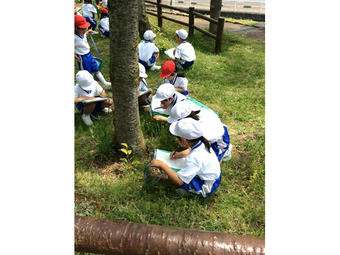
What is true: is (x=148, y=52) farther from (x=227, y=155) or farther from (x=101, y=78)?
(x=227, y=155)

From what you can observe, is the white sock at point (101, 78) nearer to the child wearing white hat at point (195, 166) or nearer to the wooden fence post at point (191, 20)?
the child wearing white hat at point (195, 166)

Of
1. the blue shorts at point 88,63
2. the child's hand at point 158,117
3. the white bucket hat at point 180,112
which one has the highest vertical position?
the blue shorts at point 88,63

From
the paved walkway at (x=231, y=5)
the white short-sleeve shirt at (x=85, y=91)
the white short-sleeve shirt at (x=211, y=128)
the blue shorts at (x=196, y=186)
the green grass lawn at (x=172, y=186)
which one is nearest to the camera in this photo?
the green grass lawn at (x=172, y=186)

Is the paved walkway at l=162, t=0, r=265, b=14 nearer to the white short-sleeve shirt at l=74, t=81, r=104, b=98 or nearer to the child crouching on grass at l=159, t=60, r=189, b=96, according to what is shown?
the child crouching on grass at l=159, t=60, r=189, b=96

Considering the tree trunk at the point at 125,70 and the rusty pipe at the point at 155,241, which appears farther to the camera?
the tree trunk at the point at 125,70

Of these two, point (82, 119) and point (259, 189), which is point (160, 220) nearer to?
point (259, 189)

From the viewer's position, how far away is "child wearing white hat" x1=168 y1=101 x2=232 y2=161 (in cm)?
274

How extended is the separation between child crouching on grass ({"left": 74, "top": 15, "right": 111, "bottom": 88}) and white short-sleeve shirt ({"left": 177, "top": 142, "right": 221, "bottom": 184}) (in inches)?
118

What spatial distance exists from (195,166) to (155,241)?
4.29ft

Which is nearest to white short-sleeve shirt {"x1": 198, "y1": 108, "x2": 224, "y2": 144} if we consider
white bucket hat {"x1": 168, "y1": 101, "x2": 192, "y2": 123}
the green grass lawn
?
white bucket hat {"x1": 168, "y1": 101, "x2": 192, "y2": 123}

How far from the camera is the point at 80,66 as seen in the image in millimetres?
4707

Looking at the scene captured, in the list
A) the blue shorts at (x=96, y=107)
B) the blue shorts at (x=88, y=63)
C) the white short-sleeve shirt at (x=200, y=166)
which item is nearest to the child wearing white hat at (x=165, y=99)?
the blue shorts at (x=96, y=107)

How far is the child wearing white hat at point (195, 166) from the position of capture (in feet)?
7.64

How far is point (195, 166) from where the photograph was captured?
232 cm
